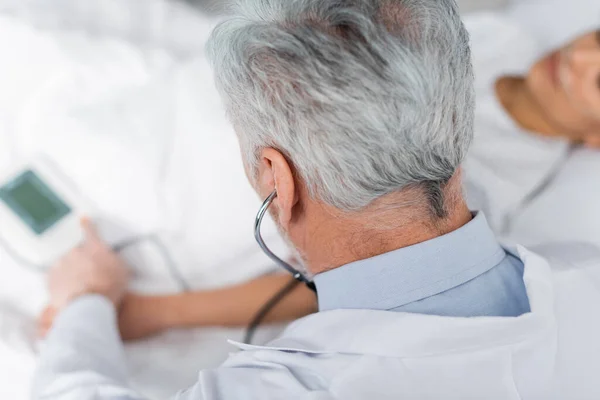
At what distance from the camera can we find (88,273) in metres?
0.97

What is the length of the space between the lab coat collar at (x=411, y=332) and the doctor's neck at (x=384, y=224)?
0.07m

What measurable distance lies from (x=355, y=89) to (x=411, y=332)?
270 millimetres

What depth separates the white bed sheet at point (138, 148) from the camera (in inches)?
40.2

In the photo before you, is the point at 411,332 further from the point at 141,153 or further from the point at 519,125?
the point at 519,125

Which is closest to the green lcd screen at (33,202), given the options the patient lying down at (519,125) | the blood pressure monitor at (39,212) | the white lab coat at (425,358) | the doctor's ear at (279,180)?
the blood pressure monitor at (39,212)

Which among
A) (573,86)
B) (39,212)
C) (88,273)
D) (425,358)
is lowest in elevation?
(425,358)

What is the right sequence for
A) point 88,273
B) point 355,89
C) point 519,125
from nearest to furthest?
1. point 355,89
2. point 88,273
3. point 519,125

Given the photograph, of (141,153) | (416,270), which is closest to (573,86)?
(416,270)

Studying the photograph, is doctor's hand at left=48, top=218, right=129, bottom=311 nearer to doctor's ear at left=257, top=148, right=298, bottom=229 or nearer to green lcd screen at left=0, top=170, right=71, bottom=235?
green lcd screen at left=0, top=170, right=71, bottom=235

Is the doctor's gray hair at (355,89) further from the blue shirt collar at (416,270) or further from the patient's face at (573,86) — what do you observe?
the patient's face at (573,86)

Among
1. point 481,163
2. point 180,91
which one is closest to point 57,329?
A: point 180,91

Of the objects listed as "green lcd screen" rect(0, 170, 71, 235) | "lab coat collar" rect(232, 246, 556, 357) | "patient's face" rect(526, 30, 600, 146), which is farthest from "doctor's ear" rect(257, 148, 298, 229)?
"patient's face" rect(526, 30, 600, 146)

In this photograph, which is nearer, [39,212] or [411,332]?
[411,332]

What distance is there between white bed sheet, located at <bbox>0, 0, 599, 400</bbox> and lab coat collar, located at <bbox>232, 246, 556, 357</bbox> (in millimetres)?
405
